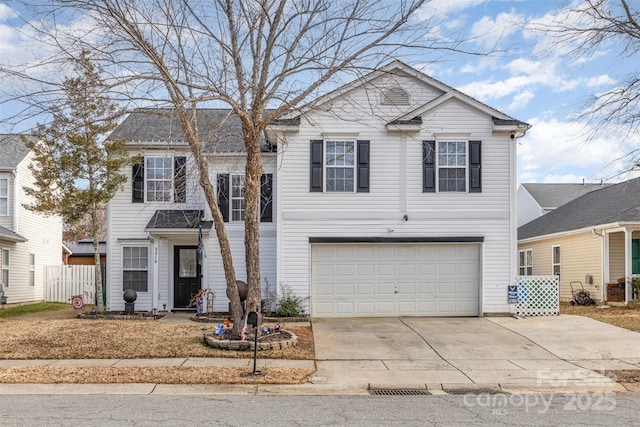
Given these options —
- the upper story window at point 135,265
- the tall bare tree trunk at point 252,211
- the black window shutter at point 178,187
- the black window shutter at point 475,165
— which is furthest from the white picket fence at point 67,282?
the black window shutter at point 475,165

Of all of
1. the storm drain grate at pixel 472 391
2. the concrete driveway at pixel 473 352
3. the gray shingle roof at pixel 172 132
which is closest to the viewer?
the storm drain grate at pixel 472 391

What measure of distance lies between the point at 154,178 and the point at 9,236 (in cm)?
670

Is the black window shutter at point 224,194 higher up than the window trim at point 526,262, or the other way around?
the black window shutter at point 224,194

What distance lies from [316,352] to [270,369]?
194 cm

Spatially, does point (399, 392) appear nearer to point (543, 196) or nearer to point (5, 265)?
point (5, 265)

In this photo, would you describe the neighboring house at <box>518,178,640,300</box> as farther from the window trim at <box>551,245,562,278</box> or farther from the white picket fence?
the white picket fence

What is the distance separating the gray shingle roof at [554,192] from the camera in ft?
113

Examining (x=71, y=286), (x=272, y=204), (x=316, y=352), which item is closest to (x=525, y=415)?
(x=316, y=352)

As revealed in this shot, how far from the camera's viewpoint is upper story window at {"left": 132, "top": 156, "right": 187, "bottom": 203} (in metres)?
18.1

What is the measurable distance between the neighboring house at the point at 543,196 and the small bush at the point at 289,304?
22.0 meters

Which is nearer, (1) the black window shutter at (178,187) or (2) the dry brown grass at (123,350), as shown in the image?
(2) the dry brown grass at (123,350)

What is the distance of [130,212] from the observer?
59.7 ft

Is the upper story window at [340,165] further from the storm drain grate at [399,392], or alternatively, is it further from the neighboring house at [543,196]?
the neighboring house at [543,196]

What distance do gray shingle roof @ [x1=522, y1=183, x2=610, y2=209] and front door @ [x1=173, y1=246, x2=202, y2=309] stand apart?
22969 millimetres
